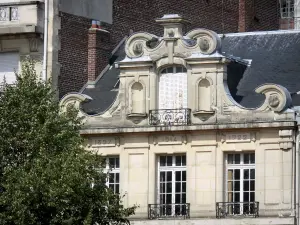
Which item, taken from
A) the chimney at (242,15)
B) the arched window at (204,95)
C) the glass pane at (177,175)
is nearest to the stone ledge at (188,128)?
the arched window at (204,95)

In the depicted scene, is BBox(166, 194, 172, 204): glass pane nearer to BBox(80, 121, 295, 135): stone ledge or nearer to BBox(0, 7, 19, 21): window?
BBox(80, 121, 295, 135): stone ledge

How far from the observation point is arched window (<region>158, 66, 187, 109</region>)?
1944 inches

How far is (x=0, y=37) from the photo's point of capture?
51312mm

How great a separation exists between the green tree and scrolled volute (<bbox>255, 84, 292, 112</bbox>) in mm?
6070

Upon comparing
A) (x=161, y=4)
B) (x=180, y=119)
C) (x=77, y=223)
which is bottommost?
(x=77, y=223)

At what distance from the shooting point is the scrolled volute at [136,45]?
163ft

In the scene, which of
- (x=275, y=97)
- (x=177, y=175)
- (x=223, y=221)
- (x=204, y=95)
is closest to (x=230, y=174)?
(x=223, y=221)

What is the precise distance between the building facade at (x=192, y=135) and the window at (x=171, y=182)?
0.03 m

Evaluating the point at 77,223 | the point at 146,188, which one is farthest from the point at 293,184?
the point at 77,223

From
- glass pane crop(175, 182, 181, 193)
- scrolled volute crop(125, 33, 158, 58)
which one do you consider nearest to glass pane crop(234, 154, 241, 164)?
glass pane crop(175, 182, 181, 193)

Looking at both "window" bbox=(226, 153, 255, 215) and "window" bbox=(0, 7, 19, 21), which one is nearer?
"window" bbox=(226, 153, 255, 215)

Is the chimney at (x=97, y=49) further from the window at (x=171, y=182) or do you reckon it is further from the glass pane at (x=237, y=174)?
the glass pane at (x=237, y=174)

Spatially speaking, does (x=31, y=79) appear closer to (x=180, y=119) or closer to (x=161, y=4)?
(x=180, y=119)

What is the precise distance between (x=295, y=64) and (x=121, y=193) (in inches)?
244
